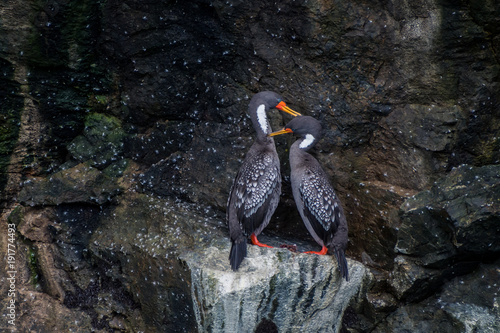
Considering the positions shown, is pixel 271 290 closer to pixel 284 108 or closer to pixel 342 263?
pixel 342 263

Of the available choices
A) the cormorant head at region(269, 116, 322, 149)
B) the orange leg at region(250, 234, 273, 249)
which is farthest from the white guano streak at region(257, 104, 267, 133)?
the orange leg at region(250, 234, 273, 249)

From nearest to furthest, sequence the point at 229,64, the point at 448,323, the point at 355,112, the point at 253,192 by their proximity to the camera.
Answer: the point at 448,323 < the point at 253,192 < the point at 355,112 < the point at 229,64

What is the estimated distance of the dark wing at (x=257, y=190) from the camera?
5.71 metres

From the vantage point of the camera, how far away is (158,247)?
5.80 meters

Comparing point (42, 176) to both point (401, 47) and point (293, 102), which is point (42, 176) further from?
point (401, 47)

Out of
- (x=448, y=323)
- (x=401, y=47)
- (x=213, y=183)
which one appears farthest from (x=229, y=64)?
(x=448, y=323)

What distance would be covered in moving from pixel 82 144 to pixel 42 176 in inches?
25.3

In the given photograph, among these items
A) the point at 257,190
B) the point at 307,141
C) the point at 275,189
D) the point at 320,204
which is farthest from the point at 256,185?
the point at 307,141

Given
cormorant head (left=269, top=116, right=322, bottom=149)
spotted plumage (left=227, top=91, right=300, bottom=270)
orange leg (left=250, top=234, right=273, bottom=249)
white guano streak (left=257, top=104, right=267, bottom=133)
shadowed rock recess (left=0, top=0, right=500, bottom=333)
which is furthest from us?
white guano streak (left=257, top=104, right=267, bottom=133)

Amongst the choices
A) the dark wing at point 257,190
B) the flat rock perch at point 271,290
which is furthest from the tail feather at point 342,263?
the dark wing at point 257,190

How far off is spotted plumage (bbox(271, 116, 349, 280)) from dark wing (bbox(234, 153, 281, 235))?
26cm

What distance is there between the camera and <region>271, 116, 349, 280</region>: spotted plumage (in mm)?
5660

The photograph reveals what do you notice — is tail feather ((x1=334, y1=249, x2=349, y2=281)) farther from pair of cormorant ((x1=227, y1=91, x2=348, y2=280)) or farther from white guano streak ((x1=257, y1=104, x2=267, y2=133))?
white guano streak ((x1=257, y1=104, x2=267, y2=133))

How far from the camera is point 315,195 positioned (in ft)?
18.9
